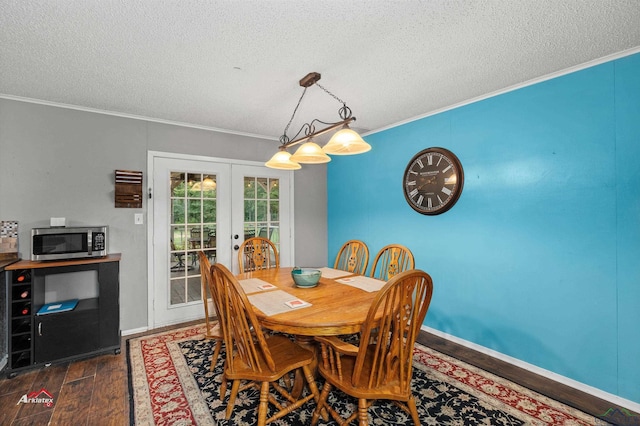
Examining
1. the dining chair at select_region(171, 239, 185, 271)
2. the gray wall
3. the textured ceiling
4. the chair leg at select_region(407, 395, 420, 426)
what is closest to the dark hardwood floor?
the gray wall

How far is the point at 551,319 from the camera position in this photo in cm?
227

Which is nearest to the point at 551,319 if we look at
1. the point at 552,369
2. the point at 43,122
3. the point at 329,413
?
the point at 552,369

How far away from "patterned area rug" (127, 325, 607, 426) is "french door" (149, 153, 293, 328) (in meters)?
0.97

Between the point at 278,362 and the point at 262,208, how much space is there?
262cm

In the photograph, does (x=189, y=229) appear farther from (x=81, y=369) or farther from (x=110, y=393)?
(x=110, y=393)

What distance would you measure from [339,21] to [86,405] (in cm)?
293

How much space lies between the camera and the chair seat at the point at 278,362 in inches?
61.0

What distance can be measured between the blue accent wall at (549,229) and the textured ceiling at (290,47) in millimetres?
280

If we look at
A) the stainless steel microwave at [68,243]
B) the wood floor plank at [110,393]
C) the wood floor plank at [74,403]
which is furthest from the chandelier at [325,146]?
the wood floor plank at [74,403]

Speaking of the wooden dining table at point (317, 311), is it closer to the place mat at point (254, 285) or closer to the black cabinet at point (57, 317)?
the place mat at point (254, 285)

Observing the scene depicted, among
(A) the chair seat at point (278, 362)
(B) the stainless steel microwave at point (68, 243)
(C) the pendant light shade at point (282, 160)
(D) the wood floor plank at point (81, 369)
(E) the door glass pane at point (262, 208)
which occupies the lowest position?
(D) the wood floor plank at point (81, 369)

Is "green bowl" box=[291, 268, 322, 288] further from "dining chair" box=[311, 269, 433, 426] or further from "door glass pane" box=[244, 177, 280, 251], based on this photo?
"door glass pane" box=[244, 177, 280, 251]

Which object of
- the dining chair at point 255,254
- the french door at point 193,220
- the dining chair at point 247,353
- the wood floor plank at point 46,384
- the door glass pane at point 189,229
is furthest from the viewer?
the door glass pane at point 189,229

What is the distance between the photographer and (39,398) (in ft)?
6.59
